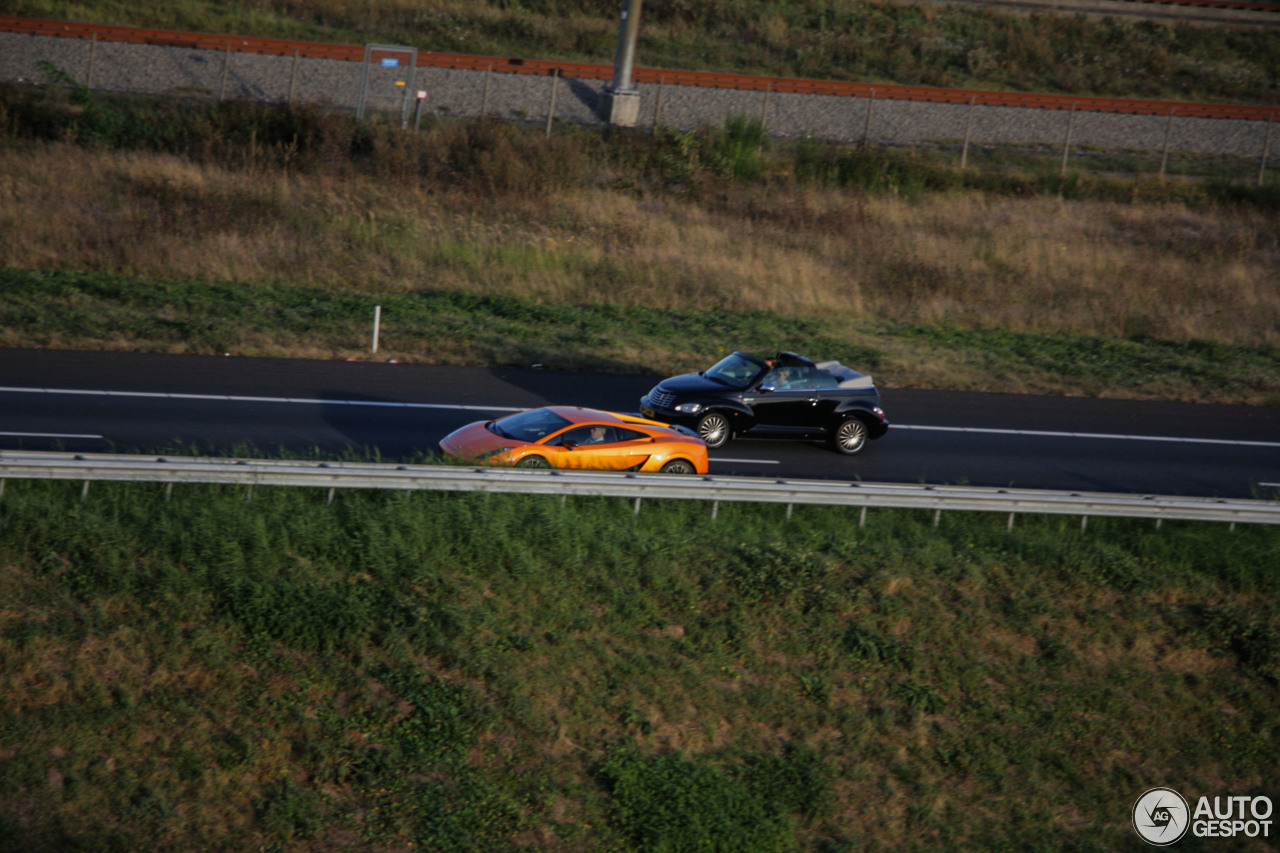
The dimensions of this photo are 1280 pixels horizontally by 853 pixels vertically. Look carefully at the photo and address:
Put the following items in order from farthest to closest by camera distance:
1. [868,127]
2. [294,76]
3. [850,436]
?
[868,127] → [294,76] → [850,436]

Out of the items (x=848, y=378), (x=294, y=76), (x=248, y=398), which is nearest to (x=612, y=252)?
(x=848, y=378)

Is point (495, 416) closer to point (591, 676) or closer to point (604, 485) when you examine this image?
point (604, 485)

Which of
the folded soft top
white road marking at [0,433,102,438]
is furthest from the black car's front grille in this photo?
white road marking at [0,433,102,438]

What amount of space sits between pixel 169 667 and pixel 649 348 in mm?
12855

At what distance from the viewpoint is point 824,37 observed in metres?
45.6

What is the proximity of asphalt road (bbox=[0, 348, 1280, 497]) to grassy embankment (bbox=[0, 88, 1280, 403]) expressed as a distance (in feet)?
3.95

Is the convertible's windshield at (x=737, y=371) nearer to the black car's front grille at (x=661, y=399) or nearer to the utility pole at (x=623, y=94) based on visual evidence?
the black car's front grille at (x=661, y=399)

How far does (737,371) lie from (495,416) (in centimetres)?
366

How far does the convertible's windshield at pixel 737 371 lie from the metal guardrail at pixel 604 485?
3869mm

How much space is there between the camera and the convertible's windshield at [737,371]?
638 inches

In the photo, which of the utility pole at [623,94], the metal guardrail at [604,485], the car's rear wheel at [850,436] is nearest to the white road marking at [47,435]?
the metal guardrail at [604,485]

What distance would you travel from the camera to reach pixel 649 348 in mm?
21234

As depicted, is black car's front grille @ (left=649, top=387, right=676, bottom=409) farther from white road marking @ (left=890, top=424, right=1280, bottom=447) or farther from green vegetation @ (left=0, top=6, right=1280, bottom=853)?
white road marking @ (left=890, top=424, right=1280, bottom=447)

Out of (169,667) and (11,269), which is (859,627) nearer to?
(169,667)
